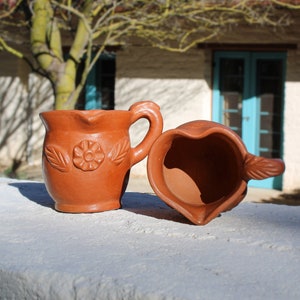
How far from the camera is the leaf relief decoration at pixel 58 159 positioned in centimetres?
206

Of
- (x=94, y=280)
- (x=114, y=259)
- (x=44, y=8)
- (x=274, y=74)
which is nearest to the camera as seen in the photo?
(x=94, y=280)

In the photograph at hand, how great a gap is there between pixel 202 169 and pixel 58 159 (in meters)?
0.48

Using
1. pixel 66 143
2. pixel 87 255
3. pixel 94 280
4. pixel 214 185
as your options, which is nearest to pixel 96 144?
pixel 66 143

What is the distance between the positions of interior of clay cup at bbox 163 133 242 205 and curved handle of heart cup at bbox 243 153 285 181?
153 mm

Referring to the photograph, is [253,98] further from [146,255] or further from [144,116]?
[146,255]

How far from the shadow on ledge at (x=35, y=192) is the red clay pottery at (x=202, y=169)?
1.61 feet

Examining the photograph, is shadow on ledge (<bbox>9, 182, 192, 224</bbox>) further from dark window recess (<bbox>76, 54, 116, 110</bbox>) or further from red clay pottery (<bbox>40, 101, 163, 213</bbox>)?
dark window recess (<bbox>76, 54, 116, 110</bbox>)

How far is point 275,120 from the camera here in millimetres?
7422

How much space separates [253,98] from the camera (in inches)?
292

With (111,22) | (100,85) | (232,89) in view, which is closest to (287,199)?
(232,89)

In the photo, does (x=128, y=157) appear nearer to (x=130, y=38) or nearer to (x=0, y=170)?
(x=130, y=38)

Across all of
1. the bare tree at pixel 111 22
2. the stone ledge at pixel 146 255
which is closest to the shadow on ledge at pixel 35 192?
the stone ledge at pixel 146 255

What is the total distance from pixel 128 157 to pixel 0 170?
6733 mm

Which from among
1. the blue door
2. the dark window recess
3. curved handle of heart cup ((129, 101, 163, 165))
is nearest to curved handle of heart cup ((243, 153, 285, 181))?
curved handle of heart cup ((129, 101, 163, 165))
